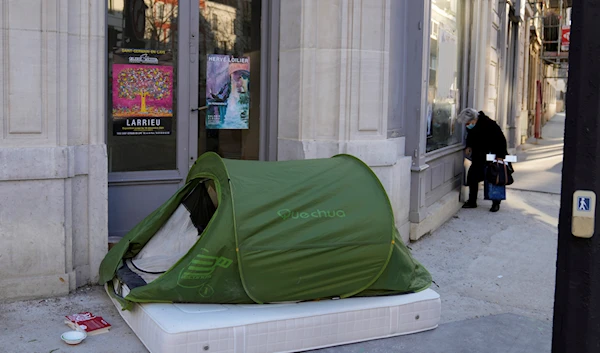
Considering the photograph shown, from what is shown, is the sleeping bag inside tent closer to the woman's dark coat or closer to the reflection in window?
the reflection in window

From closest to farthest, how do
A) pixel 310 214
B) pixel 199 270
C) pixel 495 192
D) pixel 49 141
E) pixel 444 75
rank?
pixel 199 270
pixel 310 214
pixel 49 141
pixel 444 75
pixel 495 192

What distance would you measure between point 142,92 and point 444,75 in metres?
5.02

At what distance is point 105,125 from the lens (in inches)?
227

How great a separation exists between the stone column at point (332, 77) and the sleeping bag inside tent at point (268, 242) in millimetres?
1462

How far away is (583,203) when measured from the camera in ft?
9.52

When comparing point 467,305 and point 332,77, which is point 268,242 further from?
point 332,77

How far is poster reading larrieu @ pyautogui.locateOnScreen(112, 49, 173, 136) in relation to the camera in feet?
19.4

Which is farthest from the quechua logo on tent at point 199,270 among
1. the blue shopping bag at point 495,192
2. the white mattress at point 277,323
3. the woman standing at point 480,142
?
the woman standing at point 480,142

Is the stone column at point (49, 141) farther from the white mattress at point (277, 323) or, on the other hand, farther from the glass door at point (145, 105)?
the white mattress at point (277, 323)

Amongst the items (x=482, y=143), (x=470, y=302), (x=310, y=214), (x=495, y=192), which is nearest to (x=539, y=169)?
(x=482, y=143)

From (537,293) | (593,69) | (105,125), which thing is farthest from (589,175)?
(105,125)

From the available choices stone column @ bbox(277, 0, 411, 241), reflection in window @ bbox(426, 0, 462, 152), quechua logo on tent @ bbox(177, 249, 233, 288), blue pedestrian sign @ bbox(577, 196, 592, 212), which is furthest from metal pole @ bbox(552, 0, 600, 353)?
reflection in window @ bbox(426, 0, 462, 152)

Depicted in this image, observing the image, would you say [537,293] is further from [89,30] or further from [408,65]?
[89,30]

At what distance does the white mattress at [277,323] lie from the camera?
405 cm
